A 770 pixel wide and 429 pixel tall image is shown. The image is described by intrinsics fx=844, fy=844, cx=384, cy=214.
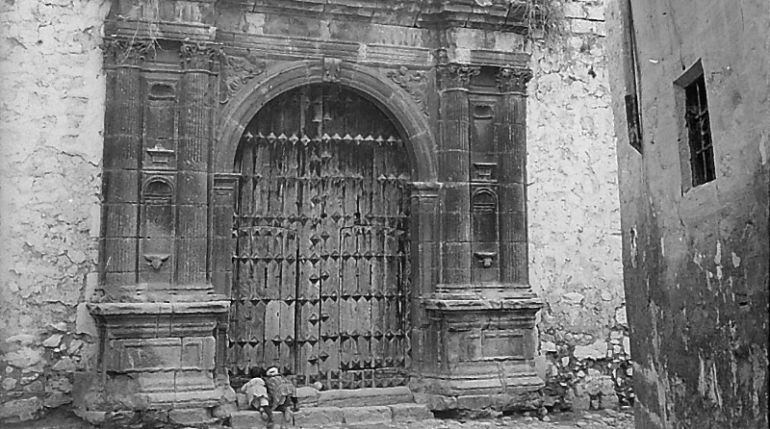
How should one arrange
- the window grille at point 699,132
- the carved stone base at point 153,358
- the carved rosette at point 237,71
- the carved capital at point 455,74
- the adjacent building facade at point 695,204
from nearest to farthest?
the adjacent building facade at point 695,204 < the window grille at point 699,132 < the carved stone base at point 153,358 < the carved rosette at point 237,71 < the carved capital at point 455,74

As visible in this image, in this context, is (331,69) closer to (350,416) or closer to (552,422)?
(350,416)

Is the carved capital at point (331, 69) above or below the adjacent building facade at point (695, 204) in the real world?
above

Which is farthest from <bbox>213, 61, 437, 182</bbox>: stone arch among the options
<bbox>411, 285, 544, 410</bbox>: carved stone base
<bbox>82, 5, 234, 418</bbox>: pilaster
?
<bbox>411, 285, 544, 410</bbox>: carved stone base

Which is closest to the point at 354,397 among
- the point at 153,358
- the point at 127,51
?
the point at 153,358

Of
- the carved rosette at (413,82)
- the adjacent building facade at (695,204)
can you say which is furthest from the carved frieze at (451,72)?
the adjacent building facade at (695,204)

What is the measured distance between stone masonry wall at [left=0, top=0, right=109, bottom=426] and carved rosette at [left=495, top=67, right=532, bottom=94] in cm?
327

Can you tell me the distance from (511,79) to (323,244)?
2151mm

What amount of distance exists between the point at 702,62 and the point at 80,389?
476cm

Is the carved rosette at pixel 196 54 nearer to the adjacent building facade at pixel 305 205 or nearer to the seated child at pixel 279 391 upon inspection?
the adjacent building facade at pixel 305 205

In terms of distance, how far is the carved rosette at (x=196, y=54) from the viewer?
639 cm

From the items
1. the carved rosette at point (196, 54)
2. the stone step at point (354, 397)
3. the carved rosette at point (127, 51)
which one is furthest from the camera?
the stone step at point (354, 397)

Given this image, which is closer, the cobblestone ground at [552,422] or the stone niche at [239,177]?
the stone niche at [239,177]

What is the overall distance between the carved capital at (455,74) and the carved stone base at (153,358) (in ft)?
8.69

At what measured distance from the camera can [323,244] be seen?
710 cm
